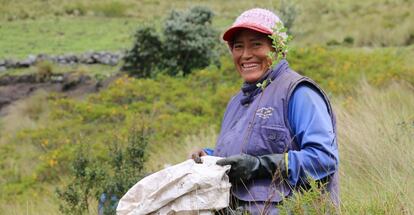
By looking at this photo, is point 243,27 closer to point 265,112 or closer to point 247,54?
point 247,54

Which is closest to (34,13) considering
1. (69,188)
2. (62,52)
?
(62,52)

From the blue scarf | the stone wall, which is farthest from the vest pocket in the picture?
the stone wall

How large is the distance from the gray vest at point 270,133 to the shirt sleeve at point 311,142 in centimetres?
6

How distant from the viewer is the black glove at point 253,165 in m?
2.97

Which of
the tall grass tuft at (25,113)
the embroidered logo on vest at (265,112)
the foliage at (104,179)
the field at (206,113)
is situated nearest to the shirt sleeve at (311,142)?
the embroidered logo on vest at (265,112)

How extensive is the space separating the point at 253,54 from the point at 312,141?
27.1 inches

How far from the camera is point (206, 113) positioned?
1138cm

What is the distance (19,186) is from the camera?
9.28 metres

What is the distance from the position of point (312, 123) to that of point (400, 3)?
21.5m

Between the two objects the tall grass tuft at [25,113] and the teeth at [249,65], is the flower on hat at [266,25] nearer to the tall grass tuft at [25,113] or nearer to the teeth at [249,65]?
the teeth at [249,65]

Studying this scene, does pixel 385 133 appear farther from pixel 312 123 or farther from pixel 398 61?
pixel 398 61

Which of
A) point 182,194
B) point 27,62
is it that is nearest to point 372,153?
point 182,194

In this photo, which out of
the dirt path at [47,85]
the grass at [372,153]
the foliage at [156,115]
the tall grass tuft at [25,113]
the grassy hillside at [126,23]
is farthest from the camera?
the grassy hillside at [126,23]

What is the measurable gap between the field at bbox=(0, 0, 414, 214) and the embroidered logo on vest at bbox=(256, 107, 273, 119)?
460 millimetres
